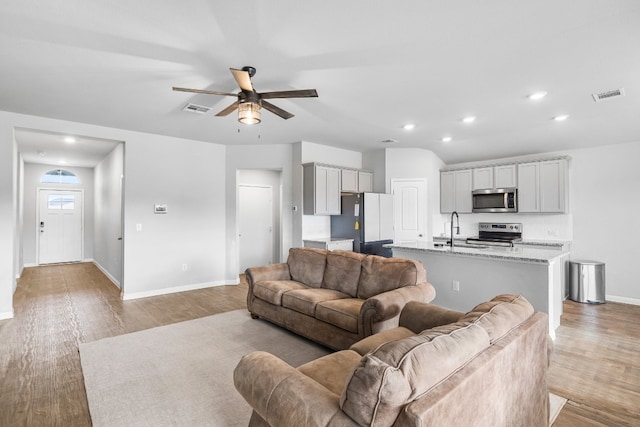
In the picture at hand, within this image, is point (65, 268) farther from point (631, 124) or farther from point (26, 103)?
point (631, 124)

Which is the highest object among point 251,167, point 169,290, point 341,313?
point 251,167

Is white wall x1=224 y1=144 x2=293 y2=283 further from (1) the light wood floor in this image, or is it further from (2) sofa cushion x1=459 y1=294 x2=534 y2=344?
(2) sofa cushion x1=459 y1=294 x2=534 y2=344

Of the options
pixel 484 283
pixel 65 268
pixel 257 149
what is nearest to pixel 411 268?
pixel 484 283

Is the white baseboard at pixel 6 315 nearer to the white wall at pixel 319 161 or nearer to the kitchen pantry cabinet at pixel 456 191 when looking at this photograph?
the white wall at pixel 319 161

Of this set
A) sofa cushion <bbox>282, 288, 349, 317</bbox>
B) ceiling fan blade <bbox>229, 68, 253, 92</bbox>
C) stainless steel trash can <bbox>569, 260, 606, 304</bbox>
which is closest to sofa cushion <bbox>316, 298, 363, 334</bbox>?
sofa cushion <bbox>282, 288, 349, 317</bbox>

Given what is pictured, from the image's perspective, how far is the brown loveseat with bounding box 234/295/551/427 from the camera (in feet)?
3.61

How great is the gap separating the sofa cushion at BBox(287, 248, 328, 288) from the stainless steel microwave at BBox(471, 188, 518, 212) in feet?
12.1

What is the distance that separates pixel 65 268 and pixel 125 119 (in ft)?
17.9

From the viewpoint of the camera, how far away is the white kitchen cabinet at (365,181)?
6.34 meters

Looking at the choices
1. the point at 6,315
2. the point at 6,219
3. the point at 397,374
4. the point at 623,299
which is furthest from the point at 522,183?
the point at 6,315

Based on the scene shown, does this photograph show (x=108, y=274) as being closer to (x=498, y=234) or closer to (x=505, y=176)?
(x=498, y=234)

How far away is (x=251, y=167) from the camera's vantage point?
6.15 metres

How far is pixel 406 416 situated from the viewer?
41.4 inches

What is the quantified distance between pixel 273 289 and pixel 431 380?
9.13 feet
